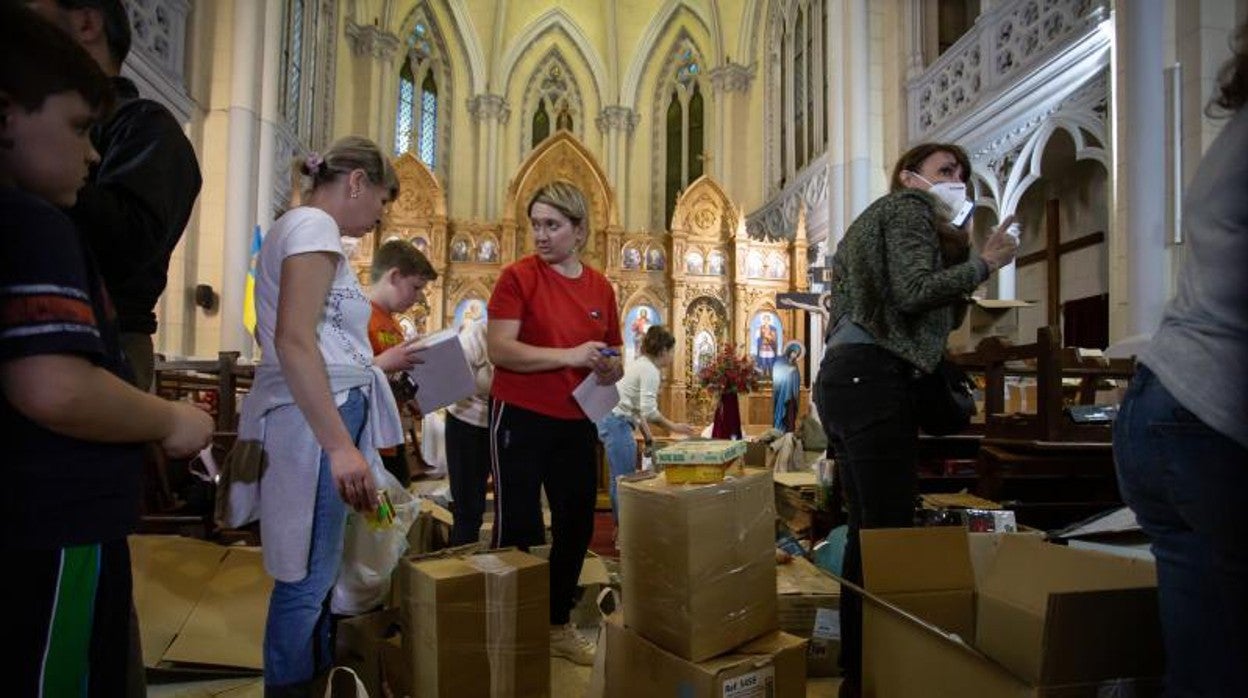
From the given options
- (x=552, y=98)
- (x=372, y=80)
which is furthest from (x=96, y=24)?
(x=552, y=98)

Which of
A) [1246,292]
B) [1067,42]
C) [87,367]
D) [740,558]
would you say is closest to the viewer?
[87,367]

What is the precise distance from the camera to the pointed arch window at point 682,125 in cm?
1559

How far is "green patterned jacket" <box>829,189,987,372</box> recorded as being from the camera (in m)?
1.72

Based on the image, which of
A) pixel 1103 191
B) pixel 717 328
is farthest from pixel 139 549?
pixel 717 328

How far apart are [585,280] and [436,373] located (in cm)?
55

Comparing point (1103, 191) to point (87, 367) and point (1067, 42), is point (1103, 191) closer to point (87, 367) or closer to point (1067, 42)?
point (1067, 42)

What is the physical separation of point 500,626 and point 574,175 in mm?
10833

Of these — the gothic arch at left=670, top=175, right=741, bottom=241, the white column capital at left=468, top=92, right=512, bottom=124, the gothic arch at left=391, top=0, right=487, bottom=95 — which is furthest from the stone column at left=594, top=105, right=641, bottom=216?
the gothic arch at left=670, top=175, right=741, bottom=241

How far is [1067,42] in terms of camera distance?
18.6 ft

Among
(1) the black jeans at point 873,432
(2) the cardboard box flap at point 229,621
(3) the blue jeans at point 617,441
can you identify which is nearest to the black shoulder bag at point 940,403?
(1) the black jeans at point 873,432

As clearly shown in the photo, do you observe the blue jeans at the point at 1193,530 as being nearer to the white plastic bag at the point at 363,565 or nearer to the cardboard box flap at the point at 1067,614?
the cardboard box flap at the point at 1067,614

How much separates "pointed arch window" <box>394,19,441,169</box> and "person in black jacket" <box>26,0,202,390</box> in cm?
1341

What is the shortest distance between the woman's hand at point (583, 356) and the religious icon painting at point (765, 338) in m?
9.34

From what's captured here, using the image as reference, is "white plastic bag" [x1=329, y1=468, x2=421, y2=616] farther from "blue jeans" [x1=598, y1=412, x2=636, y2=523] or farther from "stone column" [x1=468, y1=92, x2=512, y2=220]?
"stone column" [x1=468, y1=92, x2=512, y2=220]
